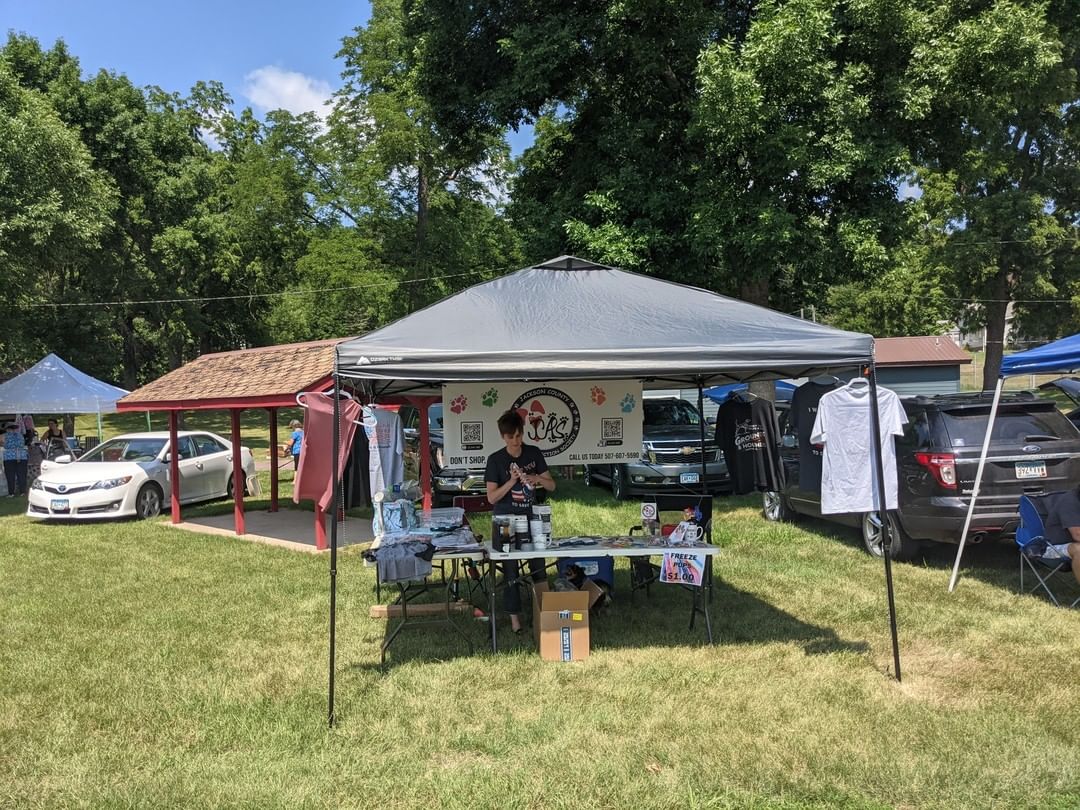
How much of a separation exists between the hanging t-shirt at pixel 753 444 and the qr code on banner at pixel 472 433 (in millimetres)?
2292

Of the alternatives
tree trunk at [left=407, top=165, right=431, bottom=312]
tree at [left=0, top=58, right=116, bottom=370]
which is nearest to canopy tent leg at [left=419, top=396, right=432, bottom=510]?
→ tree at [left=0, top=58, right=116, bottom=370]

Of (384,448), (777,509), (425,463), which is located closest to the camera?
(384,448)

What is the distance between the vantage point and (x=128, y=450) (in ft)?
45.5

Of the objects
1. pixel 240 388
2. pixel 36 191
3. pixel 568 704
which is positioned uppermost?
pixel 36 191

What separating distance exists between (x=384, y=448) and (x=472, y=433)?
4.35ft

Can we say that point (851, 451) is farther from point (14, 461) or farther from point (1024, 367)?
point (14, 461)

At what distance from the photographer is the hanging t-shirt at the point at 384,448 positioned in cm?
603

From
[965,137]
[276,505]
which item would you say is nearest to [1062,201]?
[965,137]

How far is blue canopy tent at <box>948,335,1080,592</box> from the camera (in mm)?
6848

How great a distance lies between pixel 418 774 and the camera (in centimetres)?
391

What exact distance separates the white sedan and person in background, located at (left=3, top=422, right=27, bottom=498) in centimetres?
375

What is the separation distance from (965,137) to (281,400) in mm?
11184

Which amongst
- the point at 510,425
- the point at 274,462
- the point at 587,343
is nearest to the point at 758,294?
the point at 510,425

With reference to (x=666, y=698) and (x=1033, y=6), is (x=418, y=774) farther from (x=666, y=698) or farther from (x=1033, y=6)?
(x=1033, y=6)
